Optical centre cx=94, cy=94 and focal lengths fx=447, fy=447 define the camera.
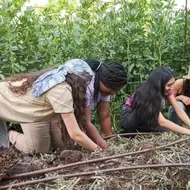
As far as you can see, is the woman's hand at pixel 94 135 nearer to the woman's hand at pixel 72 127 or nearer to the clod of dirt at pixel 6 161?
the woman's hand at pixel 72 127

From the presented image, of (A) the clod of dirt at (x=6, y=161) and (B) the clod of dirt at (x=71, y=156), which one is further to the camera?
(B) the clod of dirt at (x=71, y=156)

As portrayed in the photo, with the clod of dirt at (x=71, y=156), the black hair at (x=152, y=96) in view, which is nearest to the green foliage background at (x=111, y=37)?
the black hair at (x=152, y=96)

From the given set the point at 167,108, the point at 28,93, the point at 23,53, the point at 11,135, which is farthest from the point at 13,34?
the point at 167,108

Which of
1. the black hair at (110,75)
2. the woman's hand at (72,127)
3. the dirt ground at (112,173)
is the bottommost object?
the dirt ground at (112,173)

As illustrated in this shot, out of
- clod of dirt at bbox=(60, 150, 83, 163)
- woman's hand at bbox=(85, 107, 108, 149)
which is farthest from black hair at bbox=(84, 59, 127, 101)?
clod of dirt at bbox=(60, 150, 83, 163)

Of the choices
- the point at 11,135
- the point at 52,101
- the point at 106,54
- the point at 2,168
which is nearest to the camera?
the point at 2,168

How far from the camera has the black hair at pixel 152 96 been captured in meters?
3.62

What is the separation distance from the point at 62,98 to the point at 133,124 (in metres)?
1.28

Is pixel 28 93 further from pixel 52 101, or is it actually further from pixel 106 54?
pixel 106 54

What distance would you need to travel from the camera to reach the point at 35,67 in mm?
4094

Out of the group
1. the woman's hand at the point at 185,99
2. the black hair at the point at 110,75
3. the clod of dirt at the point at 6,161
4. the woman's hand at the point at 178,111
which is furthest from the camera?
the woman's hand at the point at 185,99

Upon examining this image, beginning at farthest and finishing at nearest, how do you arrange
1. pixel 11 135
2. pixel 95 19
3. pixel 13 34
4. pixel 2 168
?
pixel 95 19
pixel 13 34
pixel 11 135
pixel 2 168

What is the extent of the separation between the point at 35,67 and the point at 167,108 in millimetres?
1556

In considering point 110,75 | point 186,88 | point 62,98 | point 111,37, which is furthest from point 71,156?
point 111,37
